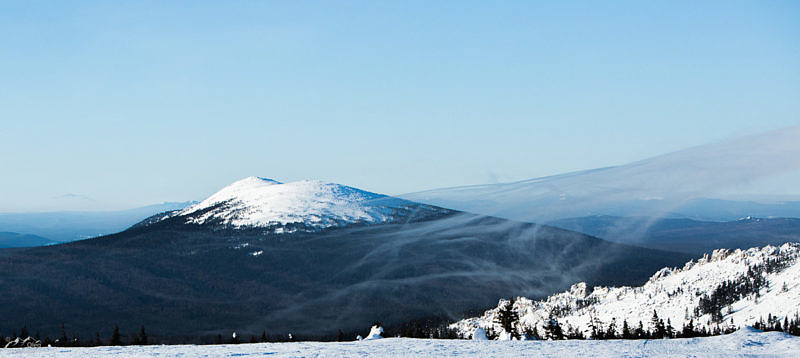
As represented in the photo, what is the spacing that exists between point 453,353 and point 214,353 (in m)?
15.3

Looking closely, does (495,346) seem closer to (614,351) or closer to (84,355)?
(614,351)

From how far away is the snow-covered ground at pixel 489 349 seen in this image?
3953 cm

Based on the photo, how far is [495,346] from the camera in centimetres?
4291

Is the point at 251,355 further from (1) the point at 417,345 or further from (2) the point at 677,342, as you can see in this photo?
(2) the point at 677,342

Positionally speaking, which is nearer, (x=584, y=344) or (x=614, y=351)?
(x=614, y=351)

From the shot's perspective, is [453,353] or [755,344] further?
[755,344]

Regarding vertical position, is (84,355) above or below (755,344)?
above

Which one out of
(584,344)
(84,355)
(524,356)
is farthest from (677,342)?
(84,355)

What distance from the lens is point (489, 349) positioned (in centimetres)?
4141

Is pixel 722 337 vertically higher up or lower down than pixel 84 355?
lower down

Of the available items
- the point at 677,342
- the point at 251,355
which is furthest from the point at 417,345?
the point at 677,342

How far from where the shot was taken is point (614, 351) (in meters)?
40.3

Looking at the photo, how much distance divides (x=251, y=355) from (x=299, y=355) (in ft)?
10.8

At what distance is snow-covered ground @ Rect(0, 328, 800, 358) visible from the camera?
39.5 meters
